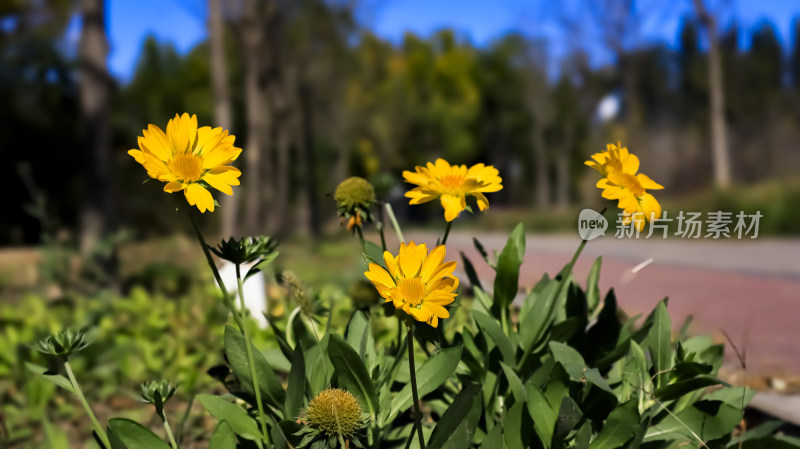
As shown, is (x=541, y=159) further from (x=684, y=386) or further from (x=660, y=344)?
(x=684, y=386)

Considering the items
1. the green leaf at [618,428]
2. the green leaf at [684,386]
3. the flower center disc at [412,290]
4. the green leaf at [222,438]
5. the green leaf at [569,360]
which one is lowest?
the green leaf at [618,428]

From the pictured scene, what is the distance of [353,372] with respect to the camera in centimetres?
136

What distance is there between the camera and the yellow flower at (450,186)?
137 cm

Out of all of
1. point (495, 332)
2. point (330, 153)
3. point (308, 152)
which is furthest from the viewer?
point (330, 153)

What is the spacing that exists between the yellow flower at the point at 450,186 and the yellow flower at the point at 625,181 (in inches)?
8.4

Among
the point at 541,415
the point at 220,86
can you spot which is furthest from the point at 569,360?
the point at 220,86

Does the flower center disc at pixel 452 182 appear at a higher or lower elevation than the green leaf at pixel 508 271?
higher

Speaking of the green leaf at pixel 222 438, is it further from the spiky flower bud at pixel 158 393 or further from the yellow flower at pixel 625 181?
the yellow flower at pixel 625 181

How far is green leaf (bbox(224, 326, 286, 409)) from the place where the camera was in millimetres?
1461

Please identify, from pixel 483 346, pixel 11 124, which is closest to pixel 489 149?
pixel 11 124

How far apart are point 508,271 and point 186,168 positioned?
794 millimetres

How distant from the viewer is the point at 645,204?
1.42 meters

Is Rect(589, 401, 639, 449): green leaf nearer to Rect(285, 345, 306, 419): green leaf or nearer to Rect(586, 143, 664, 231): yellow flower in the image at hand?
Rect(586, 143, 664, 231): yellow flower

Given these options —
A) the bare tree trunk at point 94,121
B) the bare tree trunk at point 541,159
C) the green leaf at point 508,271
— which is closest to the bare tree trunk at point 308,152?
the bare tree trunk at point 94,121
